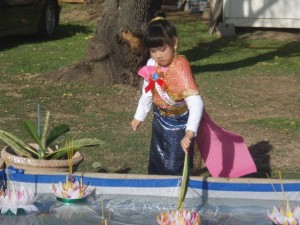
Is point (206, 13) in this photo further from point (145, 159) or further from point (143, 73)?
point (143, 73)

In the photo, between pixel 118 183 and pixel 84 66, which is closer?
pixel 118 183

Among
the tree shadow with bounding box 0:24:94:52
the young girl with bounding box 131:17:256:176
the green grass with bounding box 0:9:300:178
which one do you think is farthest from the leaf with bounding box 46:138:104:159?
the tree shadow with bounding box 0:24:94:52

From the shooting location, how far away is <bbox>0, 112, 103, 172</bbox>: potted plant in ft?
16.8

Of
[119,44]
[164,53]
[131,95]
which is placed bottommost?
[131,95]

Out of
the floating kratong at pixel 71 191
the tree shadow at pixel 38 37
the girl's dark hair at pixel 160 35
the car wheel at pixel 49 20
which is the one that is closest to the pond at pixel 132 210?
the floating kratong at pixel 71 191

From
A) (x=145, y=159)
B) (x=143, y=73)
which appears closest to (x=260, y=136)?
(x=145, y=159)

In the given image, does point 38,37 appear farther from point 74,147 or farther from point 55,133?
point 74,147

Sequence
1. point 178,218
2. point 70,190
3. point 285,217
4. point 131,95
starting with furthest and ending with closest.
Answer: point 131,95, point 70,190, point 285,217, point 178,218

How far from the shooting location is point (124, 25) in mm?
9766

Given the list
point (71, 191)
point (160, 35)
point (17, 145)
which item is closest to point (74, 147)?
point (17, 145)

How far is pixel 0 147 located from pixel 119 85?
3.26 metres

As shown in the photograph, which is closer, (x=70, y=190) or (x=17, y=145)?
(x=70, y=190)

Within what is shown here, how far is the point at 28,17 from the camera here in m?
14.4

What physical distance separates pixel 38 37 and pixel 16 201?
10898 millimetres
